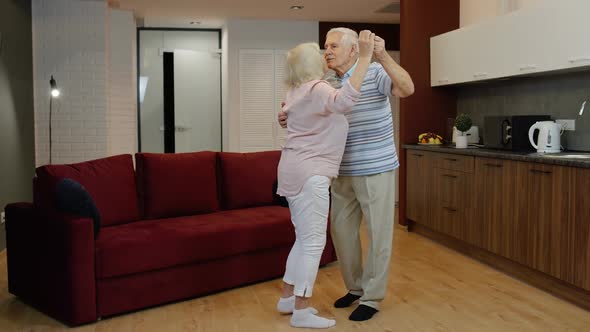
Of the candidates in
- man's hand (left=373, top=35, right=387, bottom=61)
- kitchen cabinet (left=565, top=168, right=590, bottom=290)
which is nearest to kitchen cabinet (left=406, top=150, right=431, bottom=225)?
kitchen cabinet (left=565, top=168, right=590, bottom=290)

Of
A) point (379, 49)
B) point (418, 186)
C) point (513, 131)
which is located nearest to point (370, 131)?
point (379, 49)

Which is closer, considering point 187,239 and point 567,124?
point 187,239

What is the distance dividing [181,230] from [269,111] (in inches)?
195

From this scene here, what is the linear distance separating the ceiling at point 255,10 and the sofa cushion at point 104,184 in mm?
3702

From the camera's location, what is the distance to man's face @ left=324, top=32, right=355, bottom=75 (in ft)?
10.3

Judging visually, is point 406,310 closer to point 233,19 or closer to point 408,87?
point 408,87

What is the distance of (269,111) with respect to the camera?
855cm

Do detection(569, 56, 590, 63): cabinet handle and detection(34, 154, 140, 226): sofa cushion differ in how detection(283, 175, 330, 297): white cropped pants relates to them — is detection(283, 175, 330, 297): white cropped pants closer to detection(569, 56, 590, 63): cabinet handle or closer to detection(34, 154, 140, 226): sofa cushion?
detection(34, 154, 140, 226): sofa cushion

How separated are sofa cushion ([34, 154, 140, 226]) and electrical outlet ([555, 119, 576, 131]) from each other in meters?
3.16

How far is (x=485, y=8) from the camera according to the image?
572cm

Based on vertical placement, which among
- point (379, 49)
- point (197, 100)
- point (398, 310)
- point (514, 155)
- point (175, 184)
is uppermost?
point (197, 100)

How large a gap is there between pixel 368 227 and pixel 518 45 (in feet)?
7.52

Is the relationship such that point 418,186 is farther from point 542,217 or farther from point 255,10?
point 255,10

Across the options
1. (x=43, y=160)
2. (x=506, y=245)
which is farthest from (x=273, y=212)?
(x=43, y=160)
